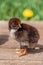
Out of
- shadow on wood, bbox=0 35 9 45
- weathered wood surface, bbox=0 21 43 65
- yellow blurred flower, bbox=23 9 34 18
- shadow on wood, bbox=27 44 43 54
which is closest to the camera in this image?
weathered wood surface, bbox=0 21 43 65

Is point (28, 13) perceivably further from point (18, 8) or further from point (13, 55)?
point (13, 55)

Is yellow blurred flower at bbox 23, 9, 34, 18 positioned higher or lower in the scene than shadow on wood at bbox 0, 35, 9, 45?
higher

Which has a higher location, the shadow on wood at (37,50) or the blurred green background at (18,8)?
the blurred green background at (18,8)

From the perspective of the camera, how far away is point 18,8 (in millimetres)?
4367

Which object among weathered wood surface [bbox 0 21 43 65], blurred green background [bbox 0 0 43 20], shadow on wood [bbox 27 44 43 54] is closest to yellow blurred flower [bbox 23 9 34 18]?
blurred green background [bbox 0 0 43 20]

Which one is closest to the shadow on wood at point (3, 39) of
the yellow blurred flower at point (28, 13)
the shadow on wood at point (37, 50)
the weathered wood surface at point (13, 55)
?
the weathered wood surface at point (13, 55)

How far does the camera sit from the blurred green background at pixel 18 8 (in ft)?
14.0

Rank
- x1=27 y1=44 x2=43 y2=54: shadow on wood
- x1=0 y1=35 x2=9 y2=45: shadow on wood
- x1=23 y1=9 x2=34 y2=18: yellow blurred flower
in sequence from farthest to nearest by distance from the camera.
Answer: x1=23 y1=9 x2=34 y2=18: yellow blurred flower
x1=0 y1=35 x2=9 y2=45: shadow on wood
x1=27 y1=44 x2=43 y2=54: shadow on wood

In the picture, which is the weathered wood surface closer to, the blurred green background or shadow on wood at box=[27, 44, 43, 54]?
shadow on wood at box=[27, 44, 43, 54]

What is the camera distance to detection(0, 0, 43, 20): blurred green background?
428 cm

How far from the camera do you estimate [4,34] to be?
10.00 feet

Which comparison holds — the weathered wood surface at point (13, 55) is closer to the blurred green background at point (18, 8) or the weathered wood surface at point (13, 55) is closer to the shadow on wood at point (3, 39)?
the shadow on wood at point (3, 39)

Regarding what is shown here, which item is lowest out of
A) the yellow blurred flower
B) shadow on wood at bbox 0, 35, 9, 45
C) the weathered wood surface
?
the weathered wood surface

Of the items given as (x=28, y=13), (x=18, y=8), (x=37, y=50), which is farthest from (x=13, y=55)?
(x=18, y=8)
